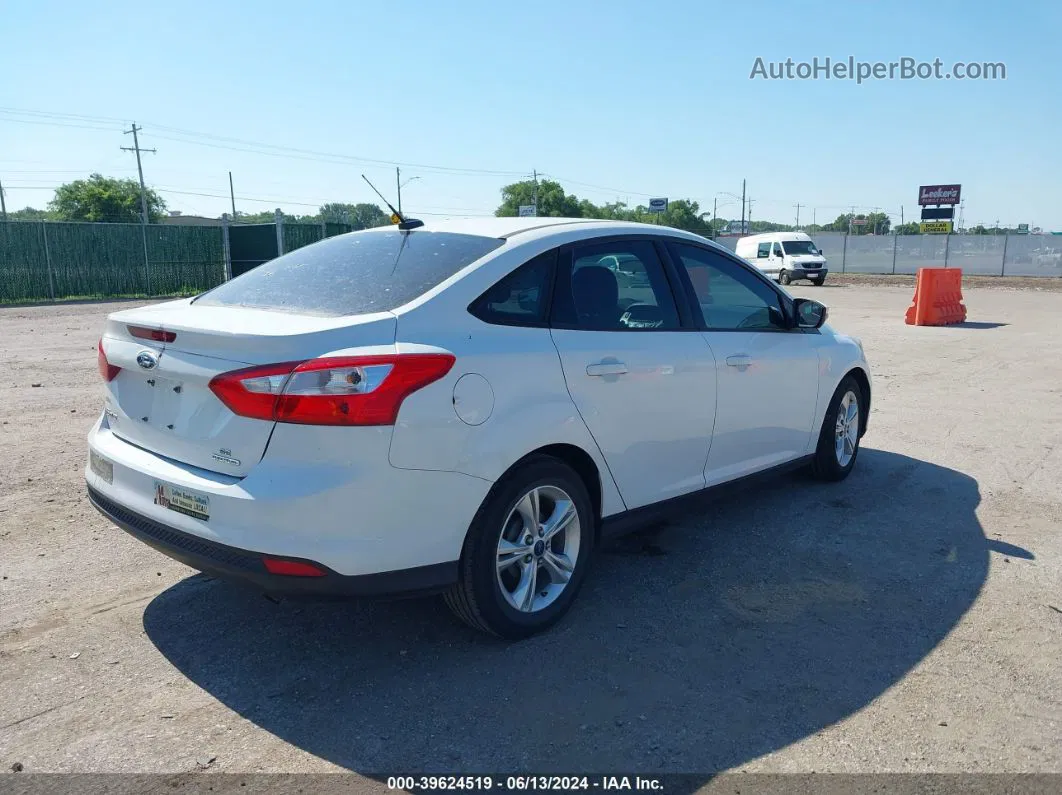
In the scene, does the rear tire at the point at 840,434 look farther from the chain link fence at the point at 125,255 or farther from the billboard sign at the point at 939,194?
the billboard sign at the point at 939,194

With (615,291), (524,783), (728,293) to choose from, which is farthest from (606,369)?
(524,783)

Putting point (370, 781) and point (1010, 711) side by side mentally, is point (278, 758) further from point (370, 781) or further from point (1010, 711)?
point (1010, 711)

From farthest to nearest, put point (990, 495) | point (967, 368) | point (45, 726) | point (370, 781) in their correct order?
point (967, 368) < point (990, 495) < point (45, 726) < point (370, 781)

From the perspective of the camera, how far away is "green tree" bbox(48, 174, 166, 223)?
67062mm

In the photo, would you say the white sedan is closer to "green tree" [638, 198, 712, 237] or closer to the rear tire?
the rear tire

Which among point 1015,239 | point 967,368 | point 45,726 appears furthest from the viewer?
point 1015,239

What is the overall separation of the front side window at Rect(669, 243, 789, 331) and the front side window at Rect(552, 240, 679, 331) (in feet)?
0.82

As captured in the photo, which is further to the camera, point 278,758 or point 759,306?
point 759,306

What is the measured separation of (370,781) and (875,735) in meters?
1.74

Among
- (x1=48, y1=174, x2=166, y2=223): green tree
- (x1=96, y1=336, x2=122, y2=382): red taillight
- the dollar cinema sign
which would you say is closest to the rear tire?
(x1=96, y1=336, x2=122, y2=382): red taillight

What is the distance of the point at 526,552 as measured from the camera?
144 inches

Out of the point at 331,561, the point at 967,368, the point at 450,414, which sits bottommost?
the point at 967,368

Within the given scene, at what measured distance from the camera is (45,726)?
302 cm

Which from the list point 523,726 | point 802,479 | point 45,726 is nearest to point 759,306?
point 802,479
